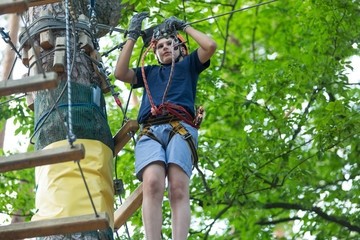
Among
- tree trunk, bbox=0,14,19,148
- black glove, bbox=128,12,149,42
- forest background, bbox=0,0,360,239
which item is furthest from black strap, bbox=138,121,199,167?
tree trunk, bbox=0,14,19,148

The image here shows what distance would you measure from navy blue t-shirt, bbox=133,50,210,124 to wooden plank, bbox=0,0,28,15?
142 cm

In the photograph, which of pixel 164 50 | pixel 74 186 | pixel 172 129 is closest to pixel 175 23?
pixel 164 50

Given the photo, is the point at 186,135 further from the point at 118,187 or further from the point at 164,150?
the point at 118,187

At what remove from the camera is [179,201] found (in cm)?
358

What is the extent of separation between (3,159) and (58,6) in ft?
5.41

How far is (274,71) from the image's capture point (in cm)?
718

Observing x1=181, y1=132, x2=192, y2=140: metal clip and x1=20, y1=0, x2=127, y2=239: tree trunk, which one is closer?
x1=20, y1=0, x2=127, y2=239: tree trunk

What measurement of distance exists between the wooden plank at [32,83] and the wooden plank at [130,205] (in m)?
1.36

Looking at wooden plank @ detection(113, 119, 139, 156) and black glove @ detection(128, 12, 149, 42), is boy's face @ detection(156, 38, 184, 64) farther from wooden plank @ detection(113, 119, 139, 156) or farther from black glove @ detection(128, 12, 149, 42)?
wooden plank @ detection(113, 119, 139, 156)

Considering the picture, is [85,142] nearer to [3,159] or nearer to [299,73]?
[3,159]

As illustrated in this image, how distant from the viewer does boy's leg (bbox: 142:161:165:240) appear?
3482 mm

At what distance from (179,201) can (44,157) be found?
3.63 feet

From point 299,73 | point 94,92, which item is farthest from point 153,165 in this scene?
point 299,73

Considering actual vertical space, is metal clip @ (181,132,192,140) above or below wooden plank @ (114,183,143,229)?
above
